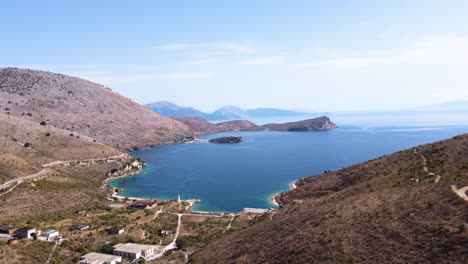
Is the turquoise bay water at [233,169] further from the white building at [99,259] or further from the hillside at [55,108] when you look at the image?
the white building at [99,259]

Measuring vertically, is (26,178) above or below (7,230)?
above

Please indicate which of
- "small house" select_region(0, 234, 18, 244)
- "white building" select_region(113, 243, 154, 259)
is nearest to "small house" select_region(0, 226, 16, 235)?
"small house" select_region(0, 234, 18, 244)

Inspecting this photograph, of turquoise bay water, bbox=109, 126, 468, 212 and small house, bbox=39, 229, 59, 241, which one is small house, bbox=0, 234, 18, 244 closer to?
small house, bbox=39, 229, 59, 241

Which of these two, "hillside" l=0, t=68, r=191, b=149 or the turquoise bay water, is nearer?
the turquoise bay water

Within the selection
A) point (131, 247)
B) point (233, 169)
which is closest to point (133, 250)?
point (131, 247)

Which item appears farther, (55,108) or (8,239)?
(55,108)

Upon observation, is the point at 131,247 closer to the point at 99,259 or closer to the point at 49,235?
the point at 99,259

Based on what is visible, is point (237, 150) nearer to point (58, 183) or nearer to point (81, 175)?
point (81, 175)

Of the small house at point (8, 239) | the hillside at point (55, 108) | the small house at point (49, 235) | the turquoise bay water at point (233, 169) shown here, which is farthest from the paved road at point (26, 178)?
the hillside at point (55, 108)
